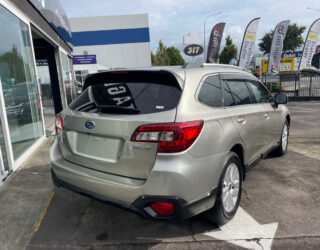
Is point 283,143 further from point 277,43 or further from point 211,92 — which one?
point 277,43

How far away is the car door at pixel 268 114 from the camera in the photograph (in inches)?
150

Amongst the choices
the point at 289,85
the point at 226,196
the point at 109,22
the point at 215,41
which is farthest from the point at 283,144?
the point at 109,22

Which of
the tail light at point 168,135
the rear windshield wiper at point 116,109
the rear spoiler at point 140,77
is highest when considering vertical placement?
the rear spoiler at point 140,77

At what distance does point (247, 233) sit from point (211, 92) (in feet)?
4.88

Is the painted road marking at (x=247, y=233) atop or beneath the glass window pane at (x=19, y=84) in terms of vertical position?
beneath

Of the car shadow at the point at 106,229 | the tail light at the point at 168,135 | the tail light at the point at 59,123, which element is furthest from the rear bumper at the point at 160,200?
the tail light at the point at 59,123

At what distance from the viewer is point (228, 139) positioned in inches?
102

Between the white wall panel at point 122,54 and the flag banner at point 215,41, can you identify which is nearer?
the flag banner at point 215,41

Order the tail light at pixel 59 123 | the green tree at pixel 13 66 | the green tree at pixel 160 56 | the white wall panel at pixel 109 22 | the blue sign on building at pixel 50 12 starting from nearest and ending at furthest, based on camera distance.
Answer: the tail light at pixel 59 123, the green tree at pixel 13 66, the blue sign on building at pixel 50 12, the white wall panel at pixel 109 22, the green tree at pixel 160 56

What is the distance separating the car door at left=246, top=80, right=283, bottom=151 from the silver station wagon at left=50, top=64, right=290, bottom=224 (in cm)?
96

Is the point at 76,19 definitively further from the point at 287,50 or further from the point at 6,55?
the point at 287,50

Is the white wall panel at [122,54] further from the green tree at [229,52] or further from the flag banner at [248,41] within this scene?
the green tree at [229,52]

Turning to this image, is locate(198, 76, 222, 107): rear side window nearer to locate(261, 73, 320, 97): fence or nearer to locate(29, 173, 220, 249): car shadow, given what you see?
locate(29, 173, 220, 249): car shadow

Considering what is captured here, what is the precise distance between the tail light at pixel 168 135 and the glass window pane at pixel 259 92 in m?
2.06
